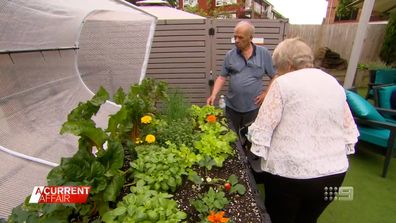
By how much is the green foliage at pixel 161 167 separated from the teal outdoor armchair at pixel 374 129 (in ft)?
8.89

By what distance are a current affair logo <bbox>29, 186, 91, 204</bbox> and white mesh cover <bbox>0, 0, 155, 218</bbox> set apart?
54 centimetres

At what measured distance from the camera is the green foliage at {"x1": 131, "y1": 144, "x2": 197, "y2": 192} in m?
1.54

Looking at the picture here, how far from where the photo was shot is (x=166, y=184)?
155 cm

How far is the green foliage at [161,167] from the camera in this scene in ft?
5.06

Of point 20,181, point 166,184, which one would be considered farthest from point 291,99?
point 20,181

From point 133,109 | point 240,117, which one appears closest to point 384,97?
point 240,117

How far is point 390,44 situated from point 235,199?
30.8ft

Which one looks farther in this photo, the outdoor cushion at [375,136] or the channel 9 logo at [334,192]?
the outdoor cushion at [375,136]

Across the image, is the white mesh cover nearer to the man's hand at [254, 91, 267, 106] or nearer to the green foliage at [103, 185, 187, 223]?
the green foliage at [103, 185, 187, 223]

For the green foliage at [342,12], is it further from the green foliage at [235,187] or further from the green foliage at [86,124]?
the green foliage at [86,124]

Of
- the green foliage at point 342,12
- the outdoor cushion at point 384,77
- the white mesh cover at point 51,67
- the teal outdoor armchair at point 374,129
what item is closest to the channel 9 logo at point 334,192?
the white mesh cover at point 51,67

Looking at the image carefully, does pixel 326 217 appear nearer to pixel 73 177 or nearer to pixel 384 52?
pixel 73 177

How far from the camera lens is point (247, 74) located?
278 cm

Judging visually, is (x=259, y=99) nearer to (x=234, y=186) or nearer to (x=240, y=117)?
(x=240, y=117)
